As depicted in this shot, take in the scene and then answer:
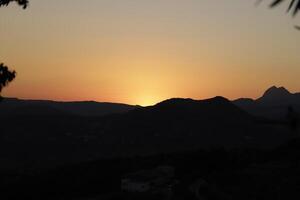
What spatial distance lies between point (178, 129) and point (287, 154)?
114m

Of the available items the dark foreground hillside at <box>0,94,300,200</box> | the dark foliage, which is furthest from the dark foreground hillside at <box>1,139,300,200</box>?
the dark foliage

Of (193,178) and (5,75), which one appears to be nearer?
(5,75)

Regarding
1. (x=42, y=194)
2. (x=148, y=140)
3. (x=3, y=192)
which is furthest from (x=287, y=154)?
(x=148, y=140)

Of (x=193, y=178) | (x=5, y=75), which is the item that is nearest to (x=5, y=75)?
(x=5, y=75)

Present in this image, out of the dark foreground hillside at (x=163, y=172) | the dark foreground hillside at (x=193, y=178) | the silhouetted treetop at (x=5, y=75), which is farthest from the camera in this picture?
the dark foreground hillside at (x=163, y=172)

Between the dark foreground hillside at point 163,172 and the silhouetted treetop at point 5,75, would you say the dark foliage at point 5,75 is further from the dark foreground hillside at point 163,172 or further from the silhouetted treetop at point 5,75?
the dark foreground hillside at point 163,172

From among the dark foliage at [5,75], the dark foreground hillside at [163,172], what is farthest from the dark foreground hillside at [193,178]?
the dark foliage at [5,75]

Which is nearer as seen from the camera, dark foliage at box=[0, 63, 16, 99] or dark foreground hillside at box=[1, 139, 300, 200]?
dark foliage at box=[0, 63, 16, 99]

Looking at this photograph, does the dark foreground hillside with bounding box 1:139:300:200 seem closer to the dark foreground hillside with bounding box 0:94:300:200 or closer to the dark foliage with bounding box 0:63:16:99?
the dark foreground hillside with bounding box 0:94:300:200

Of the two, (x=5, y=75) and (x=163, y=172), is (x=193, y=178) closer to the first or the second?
(x=163, y=172)

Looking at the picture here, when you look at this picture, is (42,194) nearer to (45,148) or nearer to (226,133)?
(45,148)

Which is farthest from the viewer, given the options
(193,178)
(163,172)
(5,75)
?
(163,172)

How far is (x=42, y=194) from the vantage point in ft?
239

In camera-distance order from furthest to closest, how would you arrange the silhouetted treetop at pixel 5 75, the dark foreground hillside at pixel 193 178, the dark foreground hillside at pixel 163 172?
the dark foreground hillside at pixel 163 172 < the dark foreground hillside at pixel 193 178 < the silhouetted treetop at pixel 5 75
